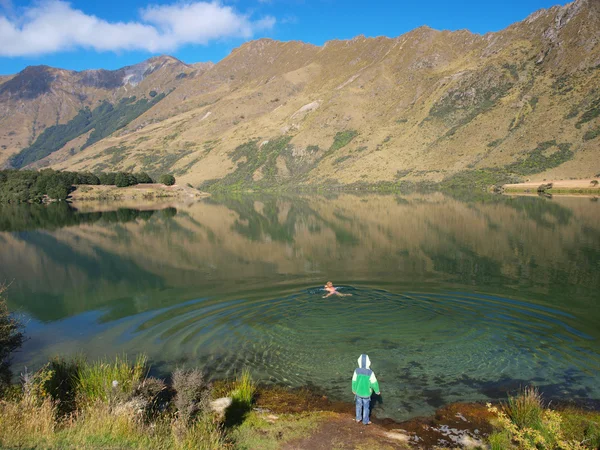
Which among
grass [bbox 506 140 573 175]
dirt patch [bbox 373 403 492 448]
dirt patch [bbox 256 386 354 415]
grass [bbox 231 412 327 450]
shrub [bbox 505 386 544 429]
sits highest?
grass [bbox 506 140 573 175]

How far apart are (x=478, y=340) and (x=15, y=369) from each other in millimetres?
20837

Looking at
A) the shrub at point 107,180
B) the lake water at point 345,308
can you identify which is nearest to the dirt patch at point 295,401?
the lake water at point 345,308

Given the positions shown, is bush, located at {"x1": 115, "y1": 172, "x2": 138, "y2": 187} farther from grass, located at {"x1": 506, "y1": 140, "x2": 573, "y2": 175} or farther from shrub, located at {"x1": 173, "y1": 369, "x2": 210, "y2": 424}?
shrub, located at {"x1": 173, "y1": 369, "x2": 210, "y2": 424}

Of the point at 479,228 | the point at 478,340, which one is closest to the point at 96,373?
the point at 478,340

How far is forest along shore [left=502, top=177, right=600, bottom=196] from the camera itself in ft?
364

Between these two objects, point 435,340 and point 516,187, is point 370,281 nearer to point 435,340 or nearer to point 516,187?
point 435,340

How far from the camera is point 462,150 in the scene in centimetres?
17962

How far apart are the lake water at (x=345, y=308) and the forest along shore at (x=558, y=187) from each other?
71.3m

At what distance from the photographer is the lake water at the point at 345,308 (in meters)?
16.9

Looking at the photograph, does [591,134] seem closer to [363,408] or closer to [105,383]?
[363,408]

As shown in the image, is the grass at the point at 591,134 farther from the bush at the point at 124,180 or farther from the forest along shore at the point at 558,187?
the bush at the point at 124,180

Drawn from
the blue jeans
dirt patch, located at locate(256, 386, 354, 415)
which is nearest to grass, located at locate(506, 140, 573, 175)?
dirt patch, located at locate(256, 386, 354, 415)

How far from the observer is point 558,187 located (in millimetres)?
121375

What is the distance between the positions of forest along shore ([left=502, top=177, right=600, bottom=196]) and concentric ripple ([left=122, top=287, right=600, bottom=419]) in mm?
108075
